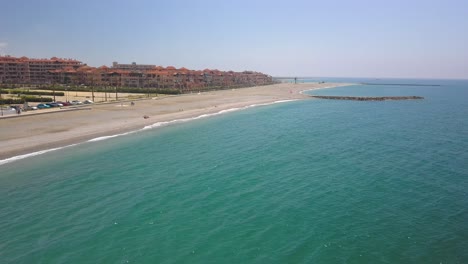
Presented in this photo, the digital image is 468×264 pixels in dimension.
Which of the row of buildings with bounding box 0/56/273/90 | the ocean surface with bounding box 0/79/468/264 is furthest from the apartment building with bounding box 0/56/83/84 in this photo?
the ocean surface with bounding box 0/79/468/264

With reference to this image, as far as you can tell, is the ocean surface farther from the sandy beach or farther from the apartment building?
the apartment building

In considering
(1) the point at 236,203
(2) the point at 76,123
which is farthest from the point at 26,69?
(1) the point at 236,203

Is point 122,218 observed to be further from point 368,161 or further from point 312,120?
point 312,120

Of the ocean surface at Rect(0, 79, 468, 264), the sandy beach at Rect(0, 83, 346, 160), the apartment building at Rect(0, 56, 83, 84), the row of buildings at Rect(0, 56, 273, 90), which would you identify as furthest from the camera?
the apartment building at Rect(0, 56, 83, 84)

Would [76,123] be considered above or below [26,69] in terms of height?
below

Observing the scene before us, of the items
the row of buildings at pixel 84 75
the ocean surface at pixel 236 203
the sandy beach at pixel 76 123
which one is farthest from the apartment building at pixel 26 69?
the ocean surface at pixel 236 203

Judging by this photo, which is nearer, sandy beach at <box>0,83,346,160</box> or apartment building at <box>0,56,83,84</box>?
sandy beach at <box>0,83,346,160</box>

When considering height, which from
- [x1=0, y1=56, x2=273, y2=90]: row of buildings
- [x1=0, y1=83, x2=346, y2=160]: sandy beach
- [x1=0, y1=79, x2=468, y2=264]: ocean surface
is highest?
[x1=0, y1=56, x2=273, y2=90]: row of buildings

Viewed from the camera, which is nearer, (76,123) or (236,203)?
(236,203)

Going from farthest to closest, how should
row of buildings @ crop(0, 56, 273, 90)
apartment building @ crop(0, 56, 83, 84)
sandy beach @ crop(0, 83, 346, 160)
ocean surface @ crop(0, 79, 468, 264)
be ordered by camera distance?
apartment building @ crop(0, 56, 83, 84) → row of buildings @ crop(0, 56, 273, 90) → sandy beach @ crop(0, 83, 346, 160) → ocean surface @ crop(0, 79, 468, 264)

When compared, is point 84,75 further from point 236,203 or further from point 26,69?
point 236,203
